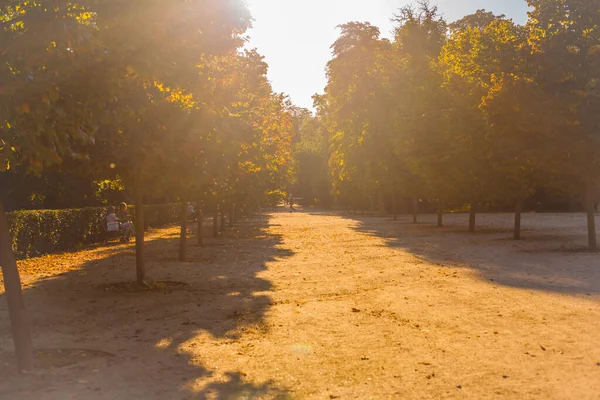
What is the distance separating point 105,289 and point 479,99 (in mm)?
16214

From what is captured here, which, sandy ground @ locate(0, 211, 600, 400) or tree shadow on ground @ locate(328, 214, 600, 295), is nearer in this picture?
sandy ground @ locate(0, 211, 600, 400)

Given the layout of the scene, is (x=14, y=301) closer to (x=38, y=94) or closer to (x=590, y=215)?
(x=38, y=94)

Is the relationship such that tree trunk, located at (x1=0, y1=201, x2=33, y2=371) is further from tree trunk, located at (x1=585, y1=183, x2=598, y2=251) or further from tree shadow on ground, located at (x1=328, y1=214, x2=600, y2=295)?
tree trunk, located at (x1=585, y1=183, x2=598, y2=251)

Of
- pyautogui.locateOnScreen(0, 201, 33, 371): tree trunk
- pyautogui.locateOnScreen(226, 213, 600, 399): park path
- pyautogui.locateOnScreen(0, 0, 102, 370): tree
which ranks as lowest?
pyautogui.locateOnScreen(226, 213, 600, 399): park path

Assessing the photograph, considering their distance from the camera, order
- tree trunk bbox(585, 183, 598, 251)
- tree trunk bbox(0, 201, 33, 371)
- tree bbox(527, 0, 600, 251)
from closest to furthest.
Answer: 1. tree trunk bbox(0, 201, 33, 371)
2. tree bbox(527, 0, 600, 251)
3. tree trunk bbox(585, 183, 598, 251)

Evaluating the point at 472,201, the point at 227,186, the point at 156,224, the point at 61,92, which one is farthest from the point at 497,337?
the point at 156,224

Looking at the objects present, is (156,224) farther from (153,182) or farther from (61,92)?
(61,92)

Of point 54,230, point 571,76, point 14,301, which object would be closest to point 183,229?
point 54,230

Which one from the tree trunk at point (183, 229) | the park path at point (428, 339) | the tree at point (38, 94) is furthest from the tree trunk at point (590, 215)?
the tree at point (38, 94)

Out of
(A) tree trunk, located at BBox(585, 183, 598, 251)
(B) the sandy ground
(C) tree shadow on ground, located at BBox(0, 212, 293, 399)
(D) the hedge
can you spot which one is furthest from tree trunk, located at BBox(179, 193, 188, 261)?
(A) tree trunk, located at BBox(585, 183, 598, 251)

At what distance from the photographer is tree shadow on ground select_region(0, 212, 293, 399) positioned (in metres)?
6.22

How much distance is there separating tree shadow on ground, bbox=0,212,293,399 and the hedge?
239 centimetres

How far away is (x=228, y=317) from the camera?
10023mm

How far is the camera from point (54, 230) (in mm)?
21578
